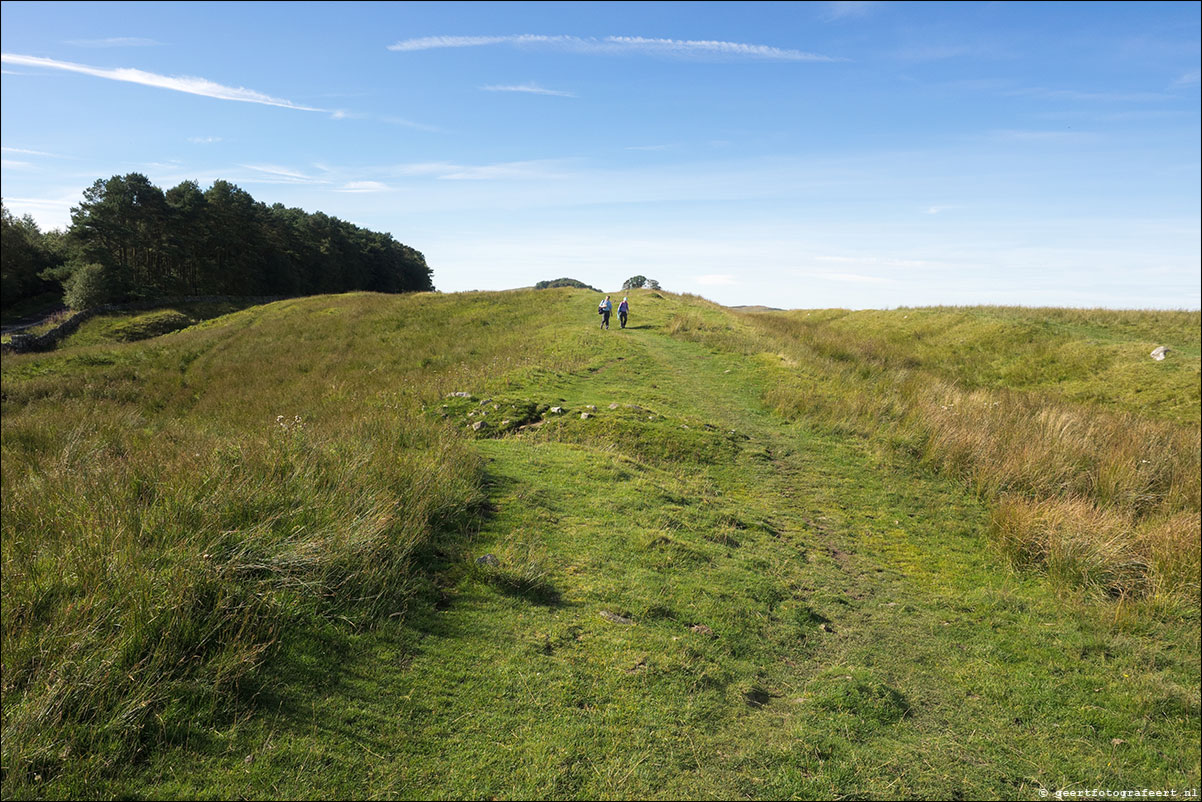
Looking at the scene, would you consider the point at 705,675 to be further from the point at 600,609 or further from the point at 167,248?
the point at 167,248

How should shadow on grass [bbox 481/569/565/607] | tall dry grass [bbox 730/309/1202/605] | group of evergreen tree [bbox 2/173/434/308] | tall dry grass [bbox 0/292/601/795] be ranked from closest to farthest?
tall dry grass [bbox 0/292/601/795]
shadow on grass [bbox 481/569/565/607]
tall dry grass [bbox 730/309/1202/605]
group of evergreen tree [bbox 2/173/434/308]

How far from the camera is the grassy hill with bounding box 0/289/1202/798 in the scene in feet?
12.1

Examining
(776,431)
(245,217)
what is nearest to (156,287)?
(245,217)

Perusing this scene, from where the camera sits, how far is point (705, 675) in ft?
16.4

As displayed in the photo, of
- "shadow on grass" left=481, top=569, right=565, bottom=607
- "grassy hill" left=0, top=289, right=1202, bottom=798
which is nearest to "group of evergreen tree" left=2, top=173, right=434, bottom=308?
"grassy hill" left=0, top=289, right=1202, bottom=798

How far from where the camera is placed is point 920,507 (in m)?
10.4

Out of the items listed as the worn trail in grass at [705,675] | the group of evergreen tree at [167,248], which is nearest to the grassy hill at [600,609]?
the worn trail in grass at [705,675]

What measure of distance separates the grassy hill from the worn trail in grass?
3cm

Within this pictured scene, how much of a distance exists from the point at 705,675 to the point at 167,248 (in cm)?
7955

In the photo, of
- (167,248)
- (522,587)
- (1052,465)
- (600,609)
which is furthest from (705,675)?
(167,248)

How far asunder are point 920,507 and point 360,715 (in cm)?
1008

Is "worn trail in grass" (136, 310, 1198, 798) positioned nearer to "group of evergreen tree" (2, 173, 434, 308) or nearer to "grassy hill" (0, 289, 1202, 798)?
"grassy hill" (0, 289, 1202, 798)

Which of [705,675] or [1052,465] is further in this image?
[1052,465]

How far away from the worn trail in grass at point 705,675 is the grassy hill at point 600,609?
31 millimetres
